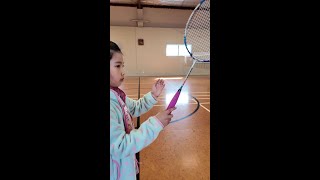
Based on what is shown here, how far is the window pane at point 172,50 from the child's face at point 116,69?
38.6ft

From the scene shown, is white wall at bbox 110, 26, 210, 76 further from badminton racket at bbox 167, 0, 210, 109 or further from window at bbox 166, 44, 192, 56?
badminton racket at bbox 167, 0, 210, 109

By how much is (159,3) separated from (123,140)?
1045 centimetres

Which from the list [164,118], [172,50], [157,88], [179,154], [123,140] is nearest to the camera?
[123,140]

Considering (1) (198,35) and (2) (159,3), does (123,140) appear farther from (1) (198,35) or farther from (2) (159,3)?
(2) (159,3)

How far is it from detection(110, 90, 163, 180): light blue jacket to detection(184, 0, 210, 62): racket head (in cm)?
44

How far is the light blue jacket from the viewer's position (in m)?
0.74

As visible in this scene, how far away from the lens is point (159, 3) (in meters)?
10.4

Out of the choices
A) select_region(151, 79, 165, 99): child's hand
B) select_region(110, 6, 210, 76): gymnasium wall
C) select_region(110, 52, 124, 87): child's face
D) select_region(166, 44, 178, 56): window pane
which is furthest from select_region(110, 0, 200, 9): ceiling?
select_region(110, 52, 124, 87): child's face

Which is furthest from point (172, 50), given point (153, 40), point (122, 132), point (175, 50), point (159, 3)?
point (122, 132)

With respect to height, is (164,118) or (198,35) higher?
(198,35)

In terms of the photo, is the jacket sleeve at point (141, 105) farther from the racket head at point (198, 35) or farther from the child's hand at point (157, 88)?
the racket head at point (198, 35)

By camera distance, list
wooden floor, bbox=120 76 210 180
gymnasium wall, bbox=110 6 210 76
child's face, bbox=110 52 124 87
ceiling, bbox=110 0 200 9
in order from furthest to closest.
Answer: gymnasium wall, bbox=110 6 210 76 → ceiling, bbox=110 0 200 9 → wooden floor, bbox=120 76 210 180 → child's face, bbox=110 52 124 87

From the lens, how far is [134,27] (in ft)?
39.4
